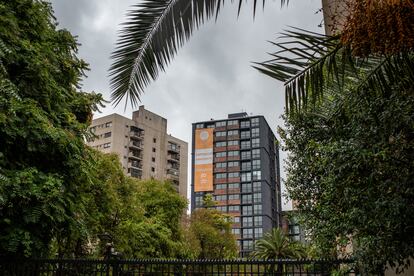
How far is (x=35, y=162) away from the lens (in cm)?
788

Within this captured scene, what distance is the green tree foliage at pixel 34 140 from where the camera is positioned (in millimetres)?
6926

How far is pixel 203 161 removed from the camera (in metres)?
90.8

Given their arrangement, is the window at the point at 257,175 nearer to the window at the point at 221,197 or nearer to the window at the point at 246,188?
the window at the point at 246,188

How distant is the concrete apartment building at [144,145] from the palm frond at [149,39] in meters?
62.7

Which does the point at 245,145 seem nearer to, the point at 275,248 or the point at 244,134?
the point at 244,134

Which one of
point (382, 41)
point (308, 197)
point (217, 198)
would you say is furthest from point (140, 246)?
point (217, 198)

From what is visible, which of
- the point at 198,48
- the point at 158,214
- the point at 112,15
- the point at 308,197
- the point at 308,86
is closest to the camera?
the point at 308,86

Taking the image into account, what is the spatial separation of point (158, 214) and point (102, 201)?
1267cm

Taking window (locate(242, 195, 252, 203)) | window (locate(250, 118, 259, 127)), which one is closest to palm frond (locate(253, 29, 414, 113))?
window (locate(242, 195, 252, 203))

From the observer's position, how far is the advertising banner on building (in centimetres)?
8969

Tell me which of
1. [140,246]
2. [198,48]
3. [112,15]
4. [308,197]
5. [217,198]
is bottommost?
[140,246]

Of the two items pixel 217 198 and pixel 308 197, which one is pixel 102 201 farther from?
pixel 217 198

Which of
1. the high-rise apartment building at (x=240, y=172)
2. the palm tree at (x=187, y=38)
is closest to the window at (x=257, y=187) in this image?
the high-rise apartment building at (x=240, y=172)

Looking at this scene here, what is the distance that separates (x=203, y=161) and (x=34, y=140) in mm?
83533
